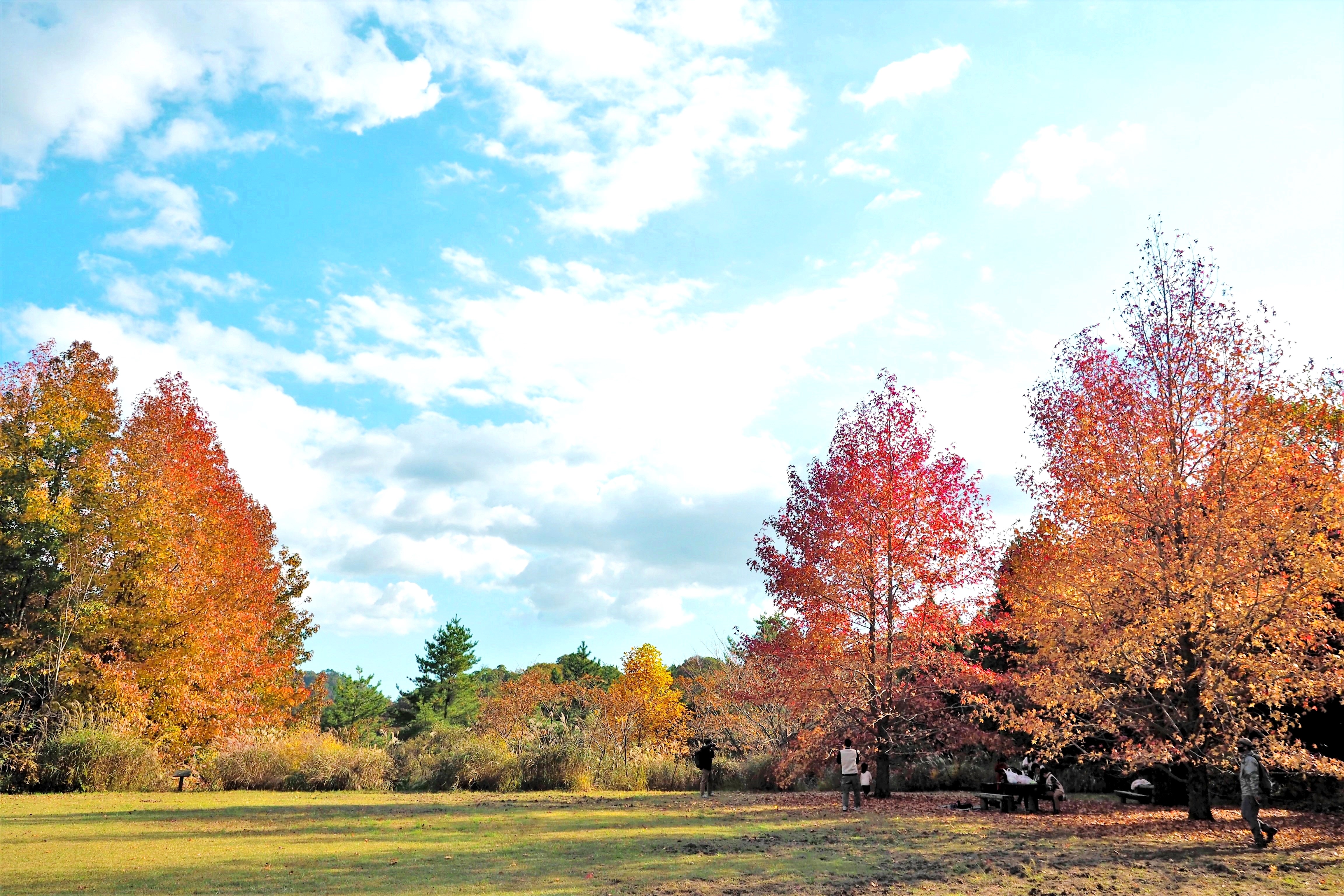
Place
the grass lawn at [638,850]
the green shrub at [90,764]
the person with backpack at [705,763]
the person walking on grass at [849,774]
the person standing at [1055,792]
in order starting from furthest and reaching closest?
1. the green shrub at [90,764]
2. the person with backpack at [705,763]
3. the person standing at [1055,792]
4. the person walking on grass at [849,774]
5. the grass lawn at [638,850]

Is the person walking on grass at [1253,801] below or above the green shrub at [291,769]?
above

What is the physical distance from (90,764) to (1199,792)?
25.9m

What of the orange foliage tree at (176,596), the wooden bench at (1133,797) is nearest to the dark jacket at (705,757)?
the wooden bench at (1133,797)

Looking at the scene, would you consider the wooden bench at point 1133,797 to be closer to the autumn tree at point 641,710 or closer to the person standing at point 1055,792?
the person standing at point 1055,792

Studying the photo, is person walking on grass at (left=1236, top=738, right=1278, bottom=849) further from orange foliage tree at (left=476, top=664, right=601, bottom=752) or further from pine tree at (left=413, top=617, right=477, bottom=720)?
pine tree at (left=413, top=617, right=477, bottom=720)

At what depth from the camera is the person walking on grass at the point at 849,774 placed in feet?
58.3

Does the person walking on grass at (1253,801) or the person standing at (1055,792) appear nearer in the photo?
the person walking on grass at (1253,801)

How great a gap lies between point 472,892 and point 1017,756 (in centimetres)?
1988

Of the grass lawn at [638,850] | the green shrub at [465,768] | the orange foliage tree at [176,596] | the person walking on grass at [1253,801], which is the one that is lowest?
the green shrub at [465,768]

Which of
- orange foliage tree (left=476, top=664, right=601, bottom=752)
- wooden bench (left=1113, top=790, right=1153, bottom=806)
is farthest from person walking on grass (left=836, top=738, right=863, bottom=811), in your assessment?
orange foliage tree (left=476, top=664, right=601, bottom=752)

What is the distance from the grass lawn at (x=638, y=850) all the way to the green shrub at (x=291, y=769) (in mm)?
4859

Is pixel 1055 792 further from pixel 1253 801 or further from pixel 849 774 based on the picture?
pixel 1253 801

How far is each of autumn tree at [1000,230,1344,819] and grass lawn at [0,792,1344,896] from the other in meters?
1.94

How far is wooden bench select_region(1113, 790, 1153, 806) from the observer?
1977 cm
